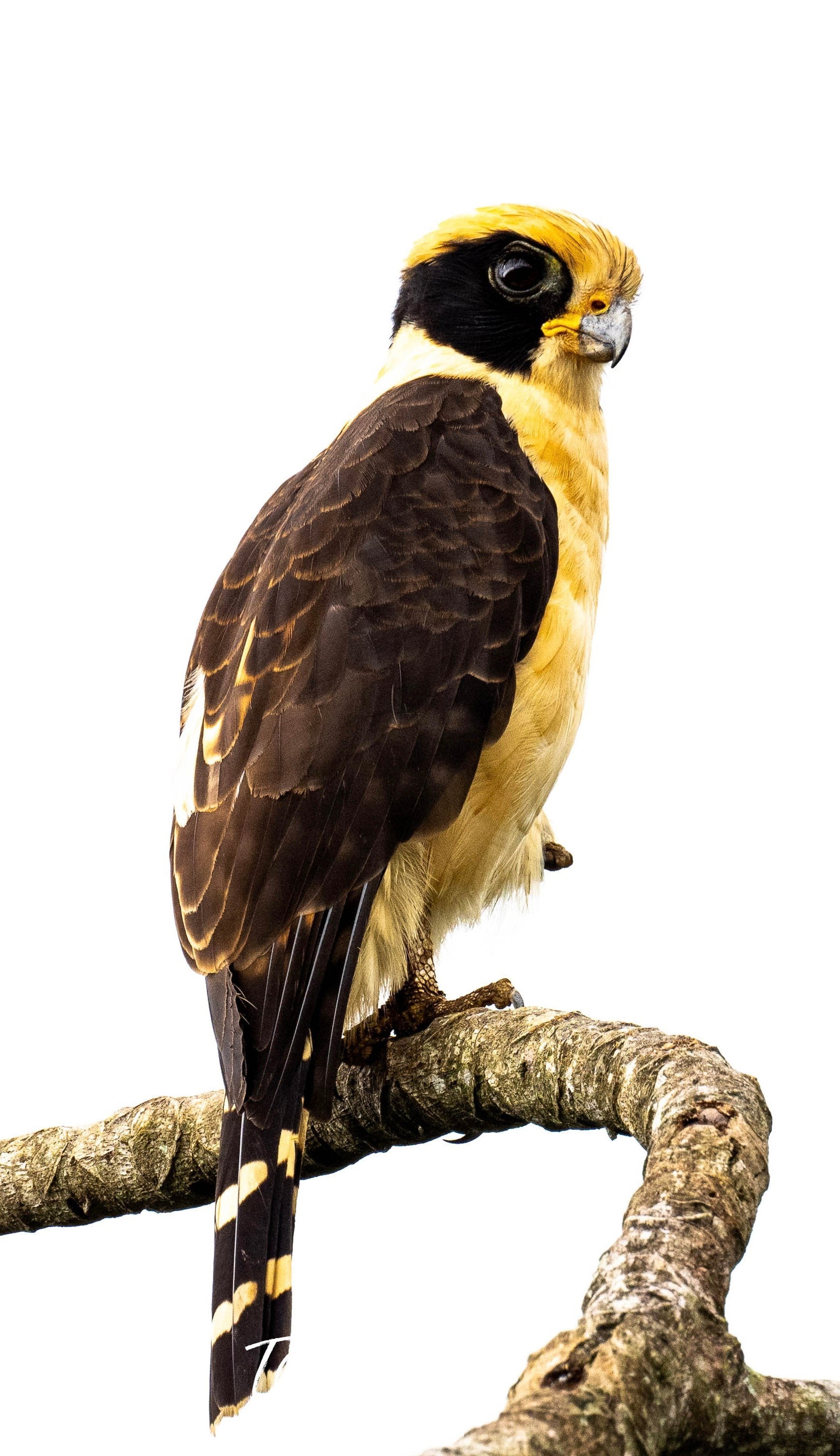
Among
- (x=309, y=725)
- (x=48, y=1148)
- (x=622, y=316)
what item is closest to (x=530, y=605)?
(x=309, y=725)

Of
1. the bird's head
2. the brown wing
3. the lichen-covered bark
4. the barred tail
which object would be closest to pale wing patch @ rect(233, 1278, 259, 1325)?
the barred tail

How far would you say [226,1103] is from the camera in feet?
10.3

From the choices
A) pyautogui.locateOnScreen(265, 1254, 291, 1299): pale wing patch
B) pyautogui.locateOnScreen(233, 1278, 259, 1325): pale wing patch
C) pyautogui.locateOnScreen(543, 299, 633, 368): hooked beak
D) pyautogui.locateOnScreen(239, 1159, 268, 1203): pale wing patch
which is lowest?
pyautogui.locateOnScreen(233, 1278, 259, 1325): pale wing patch

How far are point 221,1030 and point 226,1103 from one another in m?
0.16

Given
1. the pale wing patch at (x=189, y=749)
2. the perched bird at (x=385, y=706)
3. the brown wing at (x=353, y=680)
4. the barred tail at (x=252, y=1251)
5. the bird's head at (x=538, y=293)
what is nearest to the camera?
the barred tail at (x=252, y=1251)

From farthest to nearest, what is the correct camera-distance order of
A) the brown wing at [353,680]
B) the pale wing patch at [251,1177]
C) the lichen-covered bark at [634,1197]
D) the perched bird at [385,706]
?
the brown wing at [353,680] → the perched bird at [385,706] → the pale wing patch at [251,1177] → the lichen-covered bark at [634,1197]

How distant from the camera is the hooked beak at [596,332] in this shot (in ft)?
13.8

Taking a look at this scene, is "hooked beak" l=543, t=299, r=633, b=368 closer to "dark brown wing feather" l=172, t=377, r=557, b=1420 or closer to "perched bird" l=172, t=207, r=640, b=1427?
"perched bird" l=172, t=207, r=640, b=1427

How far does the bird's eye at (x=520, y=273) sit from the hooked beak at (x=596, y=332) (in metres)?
0.12

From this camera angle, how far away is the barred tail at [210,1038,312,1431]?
2818mm

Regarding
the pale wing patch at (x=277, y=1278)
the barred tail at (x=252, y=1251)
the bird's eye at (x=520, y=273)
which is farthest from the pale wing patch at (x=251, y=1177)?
the bird's eye at (x=520, y=273)

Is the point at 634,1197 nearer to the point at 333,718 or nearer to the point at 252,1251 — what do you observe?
the point at 252,1251

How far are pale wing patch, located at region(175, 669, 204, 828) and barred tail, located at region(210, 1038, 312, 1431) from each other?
30.0 inches

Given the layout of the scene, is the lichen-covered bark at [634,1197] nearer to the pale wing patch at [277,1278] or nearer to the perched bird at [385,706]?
the perched bird at [385,706]
